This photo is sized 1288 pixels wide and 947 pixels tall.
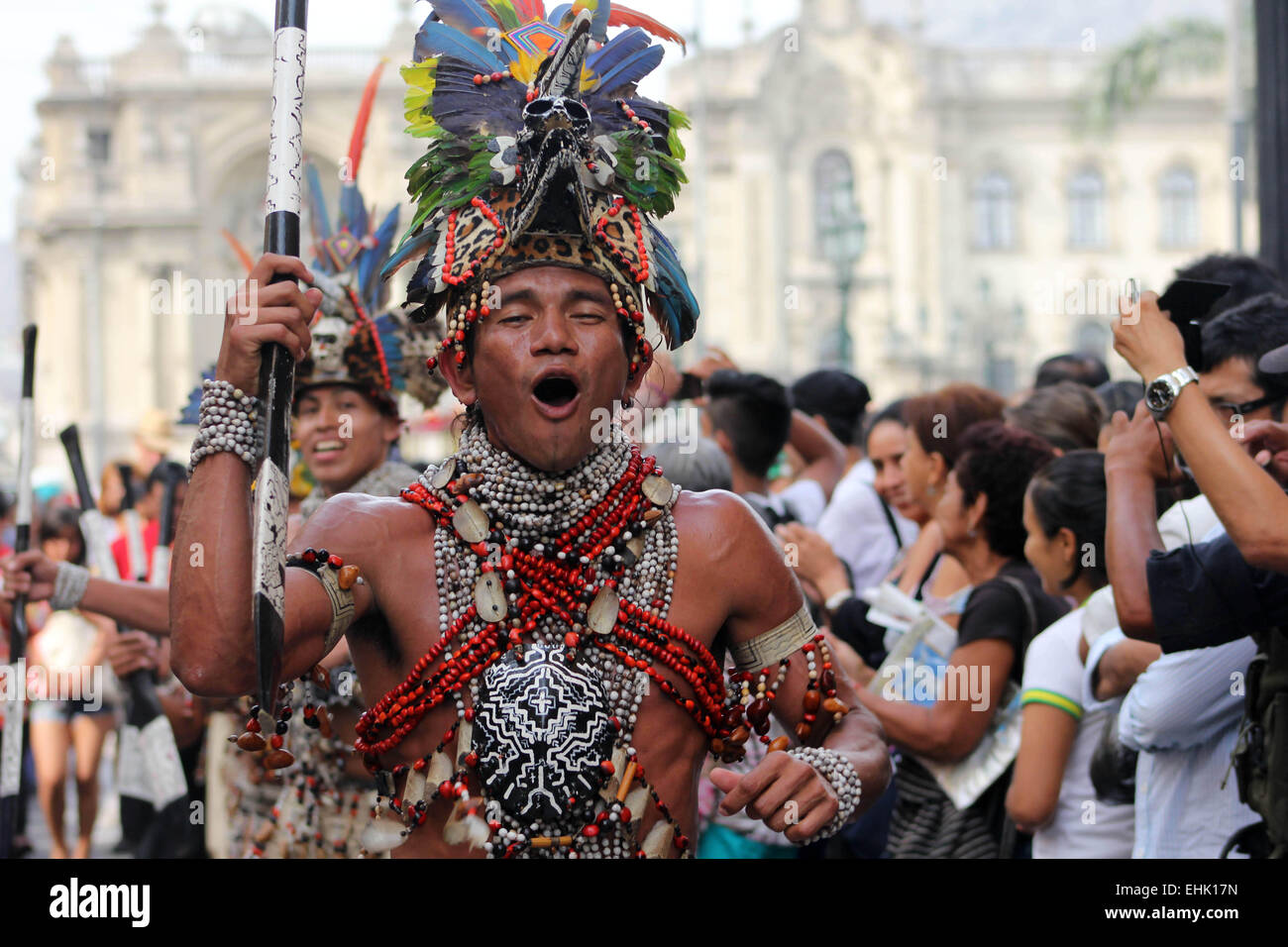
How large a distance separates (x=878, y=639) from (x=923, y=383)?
37712 millimetres

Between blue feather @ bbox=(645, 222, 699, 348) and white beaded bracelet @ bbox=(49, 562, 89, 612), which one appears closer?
blue feather @ bbox=(645, 222, 699, 348)

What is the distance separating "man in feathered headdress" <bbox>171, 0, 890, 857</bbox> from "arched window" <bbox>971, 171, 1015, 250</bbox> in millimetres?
46538

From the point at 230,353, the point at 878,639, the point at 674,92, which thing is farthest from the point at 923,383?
the point at 230,353

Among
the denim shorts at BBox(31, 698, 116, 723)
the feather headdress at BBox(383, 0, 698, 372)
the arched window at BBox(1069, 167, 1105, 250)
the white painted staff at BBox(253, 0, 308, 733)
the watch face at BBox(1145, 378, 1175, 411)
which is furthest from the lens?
the arched window at BBox(1069, 167, 1105, 250)

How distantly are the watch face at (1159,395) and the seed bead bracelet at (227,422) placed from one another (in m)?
1.72

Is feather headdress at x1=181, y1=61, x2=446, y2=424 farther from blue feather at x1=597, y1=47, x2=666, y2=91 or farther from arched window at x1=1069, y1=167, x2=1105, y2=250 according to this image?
arched window at x1=1069, y1=167, x2=1105, y2=250

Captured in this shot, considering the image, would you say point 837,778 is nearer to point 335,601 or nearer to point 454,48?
point 335,601

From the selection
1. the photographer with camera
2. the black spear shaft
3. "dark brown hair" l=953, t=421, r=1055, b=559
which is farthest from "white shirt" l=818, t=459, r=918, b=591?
the black spear shaft

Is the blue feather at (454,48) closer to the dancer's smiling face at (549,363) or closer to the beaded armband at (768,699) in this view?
the dancer's smiling face at (549,363)

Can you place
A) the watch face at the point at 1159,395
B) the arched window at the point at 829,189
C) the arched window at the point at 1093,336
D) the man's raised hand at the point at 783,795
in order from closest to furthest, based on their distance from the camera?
the man's raised hand at the point at 783,795
the watch face at the point at 1159,395
the arched window at the point at 829,189
the arched window at the point at 1093,336

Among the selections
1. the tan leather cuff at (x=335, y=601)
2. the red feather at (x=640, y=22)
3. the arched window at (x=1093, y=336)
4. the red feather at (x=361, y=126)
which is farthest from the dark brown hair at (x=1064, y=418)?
the arched window at (x=1093, y=336)

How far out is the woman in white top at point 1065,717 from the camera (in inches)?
150

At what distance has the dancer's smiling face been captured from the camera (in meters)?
2.54
